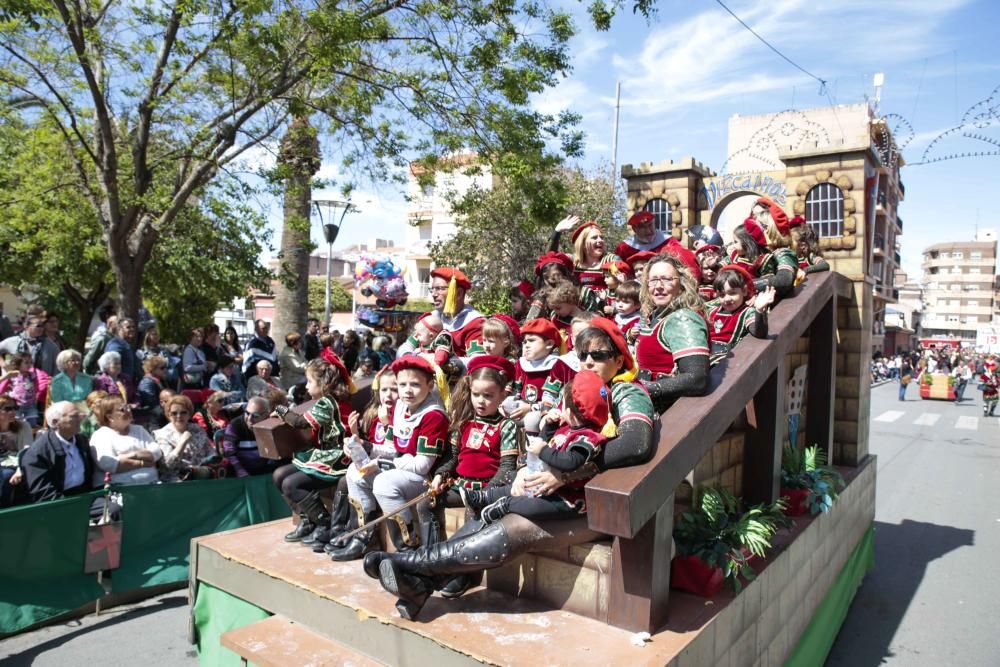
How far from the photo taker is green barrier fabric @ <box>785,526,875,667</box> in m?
4.61

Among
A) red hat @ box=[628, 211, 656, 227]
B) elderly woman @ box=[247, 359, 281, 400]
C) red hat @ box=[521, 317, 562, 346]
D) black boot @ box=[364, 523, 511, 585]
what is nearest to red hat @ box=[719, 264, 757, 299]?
red hat @ box=[521, 317, 562, 346]

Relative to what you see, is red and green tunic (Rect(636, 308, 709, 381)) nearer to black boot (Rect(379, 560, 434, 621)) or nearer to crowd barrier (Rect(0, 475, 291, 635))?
black boot (Rect(379, 560, 434, 621))

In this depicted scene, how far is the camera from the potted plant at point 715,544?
332 cm

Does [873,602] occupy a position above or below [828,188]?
below

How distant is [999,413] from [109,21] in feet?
92.0

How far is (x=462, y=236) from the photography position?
19922 mm

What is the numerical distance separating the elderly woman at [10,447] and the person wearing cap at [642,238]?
529 cm

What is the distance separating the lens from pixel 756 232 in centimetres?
550

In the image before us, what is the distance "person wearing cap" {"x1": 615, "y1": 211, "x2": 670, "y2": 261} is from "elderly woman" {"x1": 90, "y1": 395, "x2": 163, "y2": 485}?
4.66 meters

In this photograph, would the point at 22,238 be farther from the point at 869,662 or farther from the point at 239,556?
the point at 869,662

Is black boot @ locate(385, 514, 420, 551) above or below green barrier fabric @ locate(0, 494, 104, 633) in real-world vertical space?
above

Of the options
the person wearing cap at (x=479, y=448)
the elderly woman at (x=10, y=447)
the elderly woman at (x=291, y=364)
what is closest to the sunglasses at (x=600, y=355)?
the person wearing cap at (x=479, y=448)

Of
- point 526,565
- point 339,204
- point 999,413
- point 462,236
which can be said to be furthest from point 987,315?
point 526,565

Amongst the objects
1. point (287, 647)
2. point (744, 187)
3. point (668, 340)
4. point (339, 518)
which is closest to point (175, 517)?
point (339, 518)
